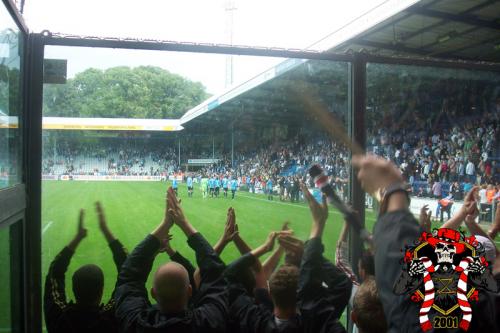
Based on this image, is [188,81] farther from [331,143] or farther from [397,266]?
[397,266]

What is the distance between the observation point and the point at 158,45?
257cm

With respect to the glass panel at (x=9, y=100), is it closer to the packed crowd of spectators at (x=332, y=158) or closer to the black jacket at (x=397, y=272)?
the packed crowd of spectators at (x=332, y=158)

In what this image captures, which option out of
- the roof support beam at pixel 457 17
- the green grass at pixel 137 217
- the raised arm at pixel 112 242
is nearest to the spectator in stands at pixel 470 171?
the green grass at pixel 137 217

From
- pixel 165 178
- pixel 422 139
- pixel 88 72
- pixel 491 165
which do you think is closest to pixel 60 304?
pixel 165 178

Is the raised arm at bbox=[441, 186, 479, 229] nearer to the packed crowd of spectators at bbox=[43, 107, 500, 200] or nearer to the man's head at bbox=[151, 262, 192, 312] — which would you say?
the packed crowd of spectators at bbox=[43, 107, 500, 200]

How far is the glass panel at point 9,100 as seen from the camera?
2035 millimetres

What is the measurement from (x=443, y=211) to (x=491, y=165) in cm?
57

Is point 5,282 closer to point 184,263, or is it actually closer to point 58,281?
point 58,281

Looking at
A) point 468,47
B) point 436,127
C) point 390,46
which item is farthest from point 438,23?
point 436,127

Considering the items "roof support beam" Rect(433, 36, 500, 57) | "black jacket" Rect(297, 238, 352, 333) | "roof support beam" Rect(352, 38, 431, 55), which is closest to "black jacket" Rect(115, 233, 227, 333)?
"black jacket" Rect(297, 238, 352, 333)

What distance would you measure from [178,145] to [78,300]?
3.60ft

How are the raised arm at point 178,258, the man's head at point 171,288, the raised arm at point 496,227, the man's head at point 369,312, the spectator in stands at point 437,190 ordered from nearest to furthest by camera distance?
the man's head at point 369,312, the man's head at point 171,288, the raised arm at point 178,258, the raised arm at point 496,227, the spectator in stands at point 437,190

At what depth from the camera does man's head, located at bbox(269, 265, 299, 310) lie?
2.39 metres

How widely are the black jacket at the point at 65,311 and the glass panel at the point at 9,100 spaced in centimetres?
55
